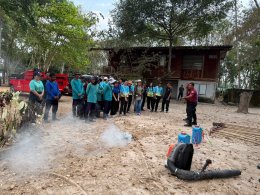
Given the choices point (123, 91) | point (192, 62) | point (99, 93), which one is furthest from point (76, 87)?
point (192, 62)

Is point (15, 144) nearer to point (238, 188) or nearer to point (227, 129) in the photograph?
point (238, 188)

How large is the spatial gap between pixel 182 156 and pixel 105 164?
1.46 m

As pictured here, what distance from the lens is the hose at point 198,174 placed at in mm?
4918

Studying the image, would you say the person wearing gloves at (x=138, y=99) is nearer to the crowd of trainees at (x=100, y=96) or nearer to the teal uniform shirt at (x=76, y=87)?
the crowd of trainees at (x=100, y=96)

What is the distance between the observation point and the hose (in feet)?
16.1

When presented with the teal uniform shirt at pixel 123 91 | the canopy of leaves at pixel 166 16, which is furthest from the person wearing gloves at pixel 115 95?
the canopy of leaves at pixel 166 16

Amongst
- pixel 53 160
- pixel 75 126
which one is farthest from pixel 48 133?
pixel 53 160

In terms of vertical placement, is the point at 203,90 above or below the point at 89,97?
above

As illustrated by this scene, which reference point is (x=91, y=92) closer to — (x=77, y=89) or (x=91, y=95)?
(x=91, y=95)

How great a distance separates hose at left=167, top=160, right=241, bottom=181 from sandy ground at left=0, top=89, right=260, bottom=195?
98 millimetres

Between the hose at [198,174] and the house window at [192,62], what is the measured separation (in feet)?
74.5

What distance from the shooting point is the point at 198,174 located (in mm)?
4953

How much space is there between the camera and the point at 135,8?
76.0 feet

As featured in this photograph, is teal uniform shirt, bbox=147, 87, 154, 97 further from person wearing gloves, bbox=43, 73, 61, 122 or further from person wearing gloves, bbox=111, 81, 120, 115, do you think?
person wearing gloves, bbox=43, 73, 61, 122
